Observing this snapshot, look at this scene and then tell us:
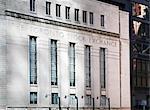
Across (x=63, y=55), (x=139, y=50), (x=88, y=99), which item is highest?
(x=139, y=50)

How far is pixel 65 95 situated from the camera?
236 feet

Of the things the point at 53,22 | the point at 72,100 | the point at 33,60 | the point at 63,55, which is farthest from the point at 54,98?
the point at 53,22

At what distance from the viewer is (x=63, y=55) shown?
7269 centimetres

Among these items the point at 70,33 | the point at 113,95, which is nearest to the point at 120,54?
the point at 113,95

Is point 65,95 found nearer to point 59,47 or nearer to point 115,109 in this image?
point 59,47

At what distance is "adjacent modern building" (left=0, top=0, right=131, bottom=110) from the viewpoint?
6325 centimetres

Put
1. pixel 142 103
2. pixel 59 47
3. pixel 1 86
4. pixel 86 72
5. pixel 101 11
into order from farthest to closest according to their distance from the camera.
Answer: pixel 142 103, pixel 101 11, pixel 86 72, pixel 59 47, pixel 1 86

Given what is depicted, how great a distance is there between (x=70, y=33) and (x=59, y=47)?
374 cm

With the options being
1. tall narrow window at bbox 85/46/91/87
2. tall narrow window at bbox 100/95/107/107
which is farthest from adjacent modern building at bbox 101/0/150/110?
tall narrow window at bbox 85/46/91/87

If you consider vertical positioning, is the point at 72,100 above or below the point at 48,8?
below

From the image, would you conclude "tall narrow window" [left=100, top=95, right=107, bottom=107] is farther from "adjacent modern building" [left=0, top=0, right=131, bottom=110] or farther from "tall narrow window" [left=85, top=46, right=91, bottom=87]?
"tall narrow window" [left=85, top=46, right=91, bottom=87]

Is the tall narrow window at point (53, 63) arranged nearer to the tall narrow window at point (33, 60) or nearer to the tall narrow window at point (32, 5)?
the tall narrow window at point (33, 60)

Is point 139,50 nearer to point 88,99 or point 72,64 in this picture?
point 88,99

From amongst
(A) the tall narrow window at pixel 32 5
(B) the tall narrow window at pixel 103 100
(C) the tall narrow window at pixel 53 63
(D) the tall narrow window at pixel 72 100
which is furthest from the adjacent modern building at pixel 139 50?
(A) the tall narrow window at pixel 32 5
